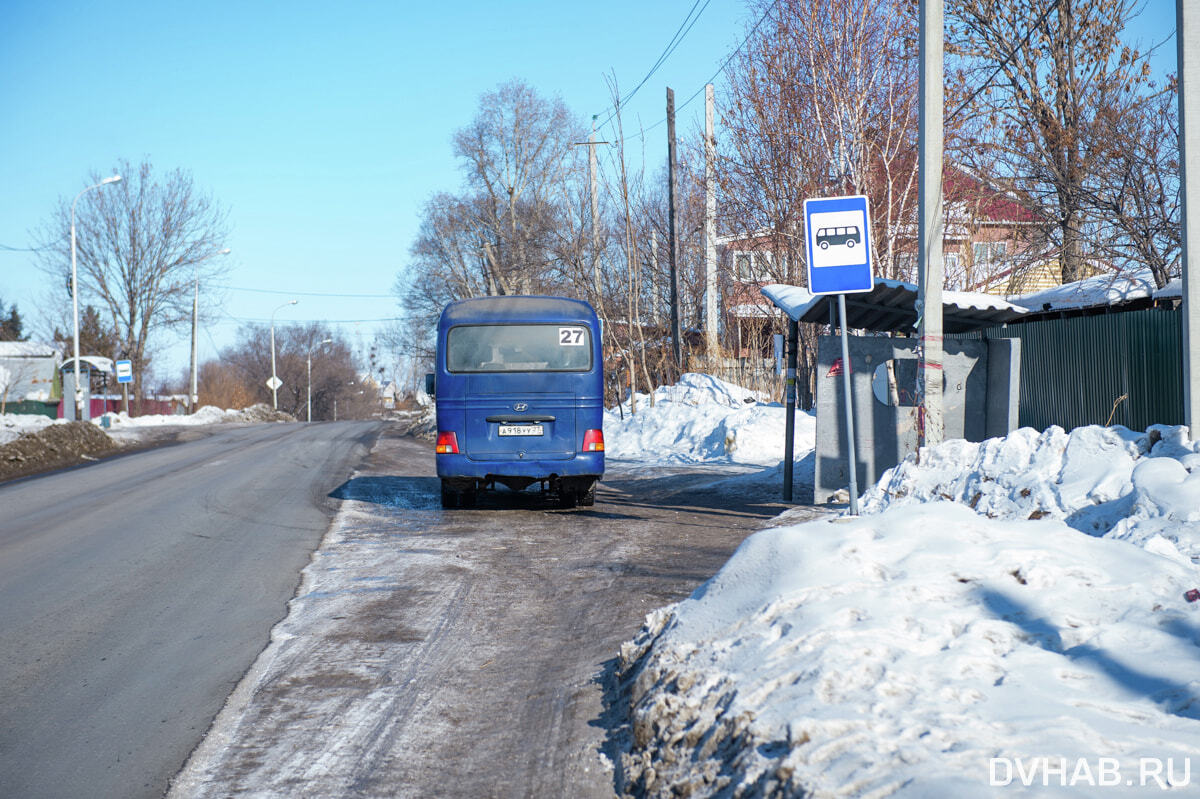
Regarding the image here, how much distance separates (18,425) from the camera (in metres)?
23.5

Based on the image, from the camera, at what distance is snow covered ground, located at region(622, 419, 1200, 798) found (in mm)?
2949

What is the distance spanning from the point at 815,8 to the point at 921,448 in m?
13.4

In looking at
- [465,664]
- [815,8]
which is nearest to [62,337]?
[815,8]

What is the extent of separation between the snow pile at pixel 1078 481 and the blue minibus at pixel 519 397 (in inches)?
148

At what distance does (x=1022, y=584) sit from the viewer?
4.42m

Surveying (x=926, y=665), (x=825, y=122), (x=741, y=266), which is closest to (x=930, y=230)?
(x=926, y=665)

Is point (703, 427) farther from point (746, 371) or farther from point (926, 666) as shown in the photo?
point (926, 666)

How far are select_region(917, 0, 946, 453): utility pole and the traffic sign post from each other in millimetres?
1537

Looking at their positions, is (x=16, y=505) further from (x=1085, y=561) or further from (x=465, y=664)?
(x=1085, y=561)

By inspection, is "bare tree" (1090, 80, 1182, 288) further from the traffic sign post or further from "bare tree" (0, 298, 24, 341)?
"bare tree" (0, 298, 24, 341)

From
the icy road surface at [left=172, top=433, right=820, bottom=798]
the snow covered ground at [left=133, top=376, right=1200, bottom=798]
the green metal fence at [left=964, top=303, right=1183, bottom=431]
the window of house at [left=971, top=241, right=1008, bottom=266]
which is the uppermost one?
the window of house at [left=971, top=241, right=1008, bottom=266]

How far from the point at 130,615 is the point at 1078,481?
23.4ft

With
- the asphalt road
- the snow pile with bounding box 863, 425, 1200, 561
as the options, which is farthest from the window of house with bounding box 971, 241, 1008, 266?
the asphalt road

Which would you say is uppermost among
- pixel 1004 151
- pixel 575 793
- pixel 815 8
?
pixel 815 8
